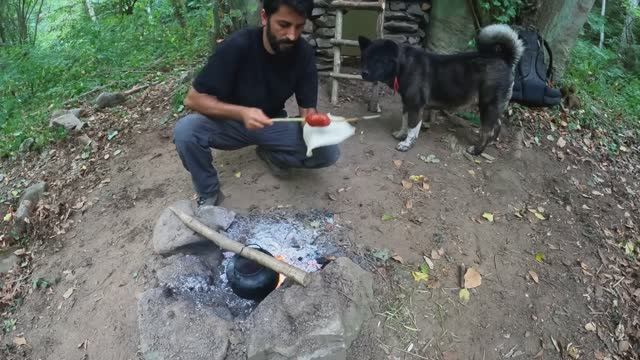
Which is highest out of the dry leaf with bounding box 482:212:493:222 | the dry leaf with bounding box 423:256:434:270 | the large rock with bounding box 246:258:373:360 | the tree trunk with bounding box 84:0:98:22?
the large rock with bounding box 246:258:373:360

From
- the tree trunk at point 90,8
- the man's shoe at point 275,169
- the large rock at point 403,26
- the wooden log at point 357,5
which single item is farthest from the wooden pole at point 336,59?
the tree trunk at point 90,8

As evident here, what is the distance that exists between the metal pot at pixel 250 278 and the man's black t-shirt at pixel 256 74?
1.27 meters

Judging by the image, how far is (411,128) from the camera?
14.6 feet

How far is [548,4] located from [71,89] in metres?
6.97

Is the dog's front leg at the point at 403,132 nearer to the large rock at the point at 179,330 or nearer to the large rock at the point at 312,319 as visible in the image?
the large rock at the point at 312,319

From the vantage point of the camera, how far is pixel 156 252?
10.2 ft

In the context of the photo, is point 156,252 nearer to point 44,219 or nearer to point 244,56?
point 244,56

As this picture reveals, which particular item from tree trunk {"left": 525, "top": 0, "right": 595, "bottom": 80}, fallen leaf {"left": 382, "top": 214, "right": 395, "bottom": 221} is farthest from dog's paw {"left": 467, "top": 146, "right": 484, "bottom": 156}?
tree trunk {"left": 525, "top": 0, "right": 595, "bottom": 80}

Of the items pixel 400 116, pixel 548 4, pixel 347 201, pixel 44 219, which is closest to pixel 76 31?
pixel 44 219

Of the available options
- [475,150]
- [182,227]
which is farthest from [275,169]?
[475,150]

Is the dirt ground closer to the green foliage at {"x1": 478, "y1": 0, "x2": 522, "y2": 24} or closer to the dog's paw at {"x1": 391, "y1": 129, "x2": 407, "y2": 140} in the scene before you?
the dog's paw at {"x1": 391, "y1": 129, "x2": 407, "y2": 140}

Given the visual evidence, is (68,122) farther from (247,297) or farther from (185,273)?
(247,297)

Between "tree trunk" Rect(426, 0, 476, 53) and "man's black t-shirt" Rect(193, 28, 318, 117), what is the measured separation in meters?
2.68

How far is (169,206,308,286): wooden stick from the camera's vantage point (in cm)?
261
